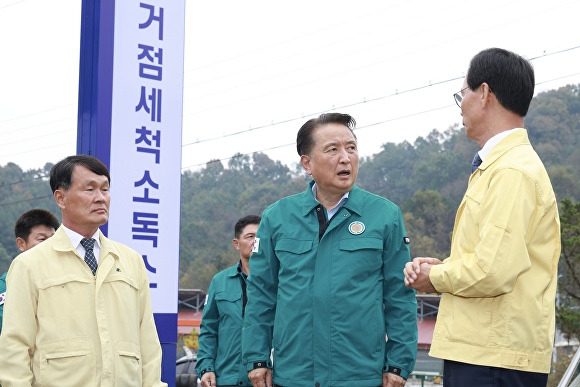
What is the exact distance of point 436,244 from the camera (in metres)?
43.6

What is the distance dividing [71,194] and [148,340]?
730 millimetres

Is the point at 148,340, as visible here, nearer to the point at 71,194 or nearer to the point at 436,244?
the point at 71,194

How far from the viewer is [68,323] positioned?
3279 mm

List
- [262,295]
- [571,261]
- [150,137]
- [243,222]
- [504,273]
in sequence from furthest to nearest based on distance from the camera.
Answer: [571,261] < [243,222] < [150,137] < [262,295] < [504,273]

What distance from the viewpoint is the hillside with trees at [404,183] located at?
43.7 meters

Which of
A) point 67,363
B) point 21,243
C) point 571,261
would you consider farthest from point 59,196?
point 571,261

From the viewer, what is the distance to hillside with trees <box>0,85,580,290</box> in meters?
43.7

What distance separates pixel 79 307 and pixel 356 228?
3.97 ft

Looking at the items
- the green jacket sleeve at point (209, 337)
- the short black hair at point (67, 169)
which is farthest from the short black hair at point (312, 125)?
the green jacket sleeve at point (209, 337)

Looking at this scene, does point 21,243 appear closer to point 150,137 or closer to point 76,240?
point 150,137

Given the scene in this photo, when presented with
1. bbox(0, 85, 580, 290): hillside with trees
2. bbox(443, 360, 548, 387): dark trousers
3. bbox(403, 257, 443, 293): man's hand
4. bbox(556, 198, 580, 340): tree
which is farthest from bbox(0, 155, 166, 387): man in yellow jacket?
bbox(0, 85, 580, 290): hillside with trees

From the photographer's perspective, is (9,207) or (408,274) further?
(9,207)

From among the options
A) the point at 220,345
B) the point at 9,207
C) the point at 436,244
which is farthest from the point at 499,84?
the point at 436,244

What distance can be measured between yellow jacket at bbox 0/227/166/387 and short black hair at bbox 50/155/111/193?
9.3 inches
